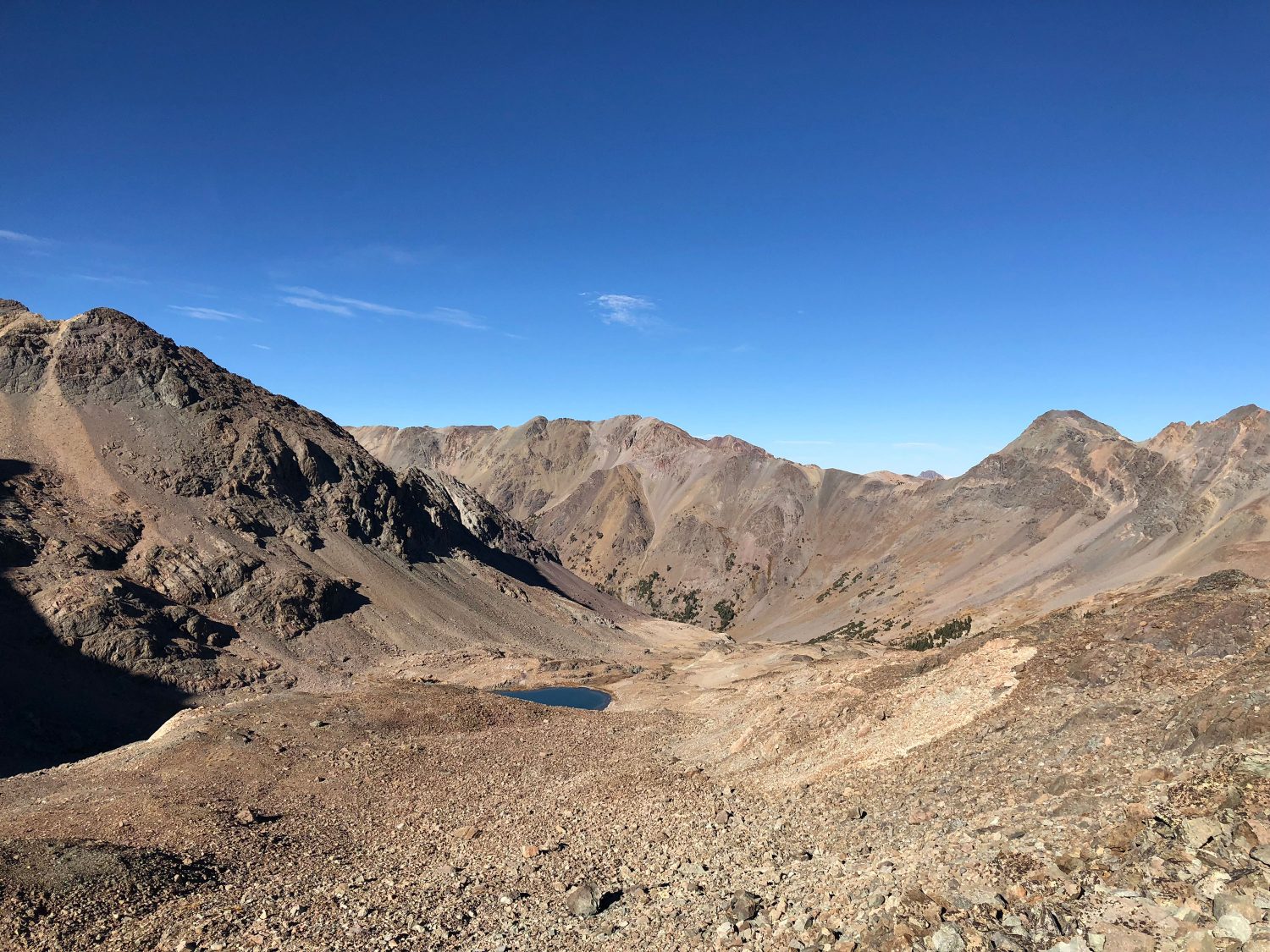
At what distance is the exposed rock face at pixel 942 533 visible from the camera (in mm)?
101513

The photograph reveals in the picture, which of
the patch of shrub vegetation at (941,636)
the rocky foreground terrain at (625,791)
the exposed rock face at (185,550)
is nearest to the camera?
the rocky foreground terrain at (625,791)

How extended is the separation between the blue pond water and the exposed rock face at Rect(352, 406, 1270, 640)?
51799mm

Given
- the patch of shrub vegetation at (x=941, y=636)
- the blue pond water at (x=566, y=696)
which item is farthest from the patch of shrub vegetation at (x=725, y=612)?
the blue pond water at (x=566, y=696)

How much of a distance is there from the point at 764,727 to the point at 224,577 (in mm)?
58288

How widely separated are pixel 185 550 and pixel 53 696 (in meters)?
22.0

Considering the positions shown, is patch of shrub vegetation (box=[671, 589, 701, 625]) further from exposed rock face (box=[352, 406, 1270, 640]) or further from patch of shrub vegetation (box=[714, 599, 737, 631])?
patch of shrub vegetation (box=[714, 599, 737, 631])

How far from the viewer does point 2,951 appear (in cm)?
1204

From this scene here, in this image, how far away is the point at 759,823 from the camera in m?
17.1

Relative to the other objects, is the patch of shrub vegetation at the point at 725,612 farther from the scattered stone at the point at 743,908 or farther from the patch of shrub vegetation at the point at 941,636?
the scattered stone at the point at 743,908

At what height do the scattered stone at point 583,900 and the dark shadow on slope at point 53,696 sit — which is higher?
the scattered stone at point 583,900

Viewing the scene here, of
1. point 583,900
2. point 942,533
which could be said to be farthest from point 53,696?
point 942,533

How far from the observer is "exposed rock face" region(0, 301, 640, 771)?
51.9 metres

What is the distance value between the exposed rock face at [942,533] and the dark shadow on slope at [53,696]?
8489 centimetres

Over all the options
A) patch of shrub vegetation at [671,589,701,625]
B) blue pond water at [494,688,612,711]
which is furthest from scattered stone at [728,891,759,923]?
patch of shrub vegetation at [671,589,701,625]
